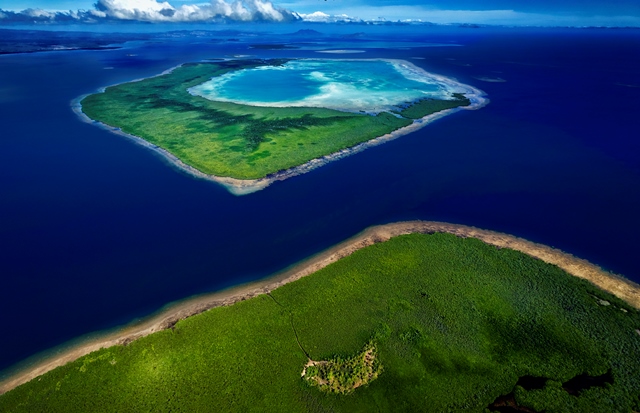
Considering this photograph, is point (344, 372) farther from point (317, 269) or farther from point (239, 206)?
point (239, 206)

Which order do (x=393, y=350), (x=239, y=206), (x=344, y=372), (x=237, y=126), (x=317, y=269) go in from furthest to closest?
(x=237, y=126)
(x=239, y=206)
(x=317, y=269)
(x=393, y=350)
(x=344, y=372)

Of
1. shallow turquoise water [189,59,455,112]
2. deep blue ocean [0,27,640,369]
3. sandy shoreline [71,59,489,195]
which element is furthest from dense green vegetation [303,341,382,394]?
shallow turquoise water [189,59,455,112]

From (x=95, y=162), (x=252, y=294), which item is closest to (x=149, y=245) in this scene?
(x=252, y=294)

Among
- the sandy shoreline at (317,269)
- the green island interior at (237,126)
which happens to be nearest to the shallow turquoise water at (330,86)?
the green island interior at (237,126)

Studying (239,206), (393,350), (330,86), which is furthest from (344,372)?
(330,86)

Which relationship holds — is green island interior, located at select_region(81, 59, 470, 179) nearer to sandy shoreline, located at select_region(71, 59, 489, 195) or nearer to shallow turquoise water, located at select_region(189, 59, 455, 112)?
sandy shoreline, located at select_region(71, 59, 489, 195)

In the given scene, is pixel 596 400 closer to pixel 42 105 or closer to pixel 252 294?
pixel 252 294
